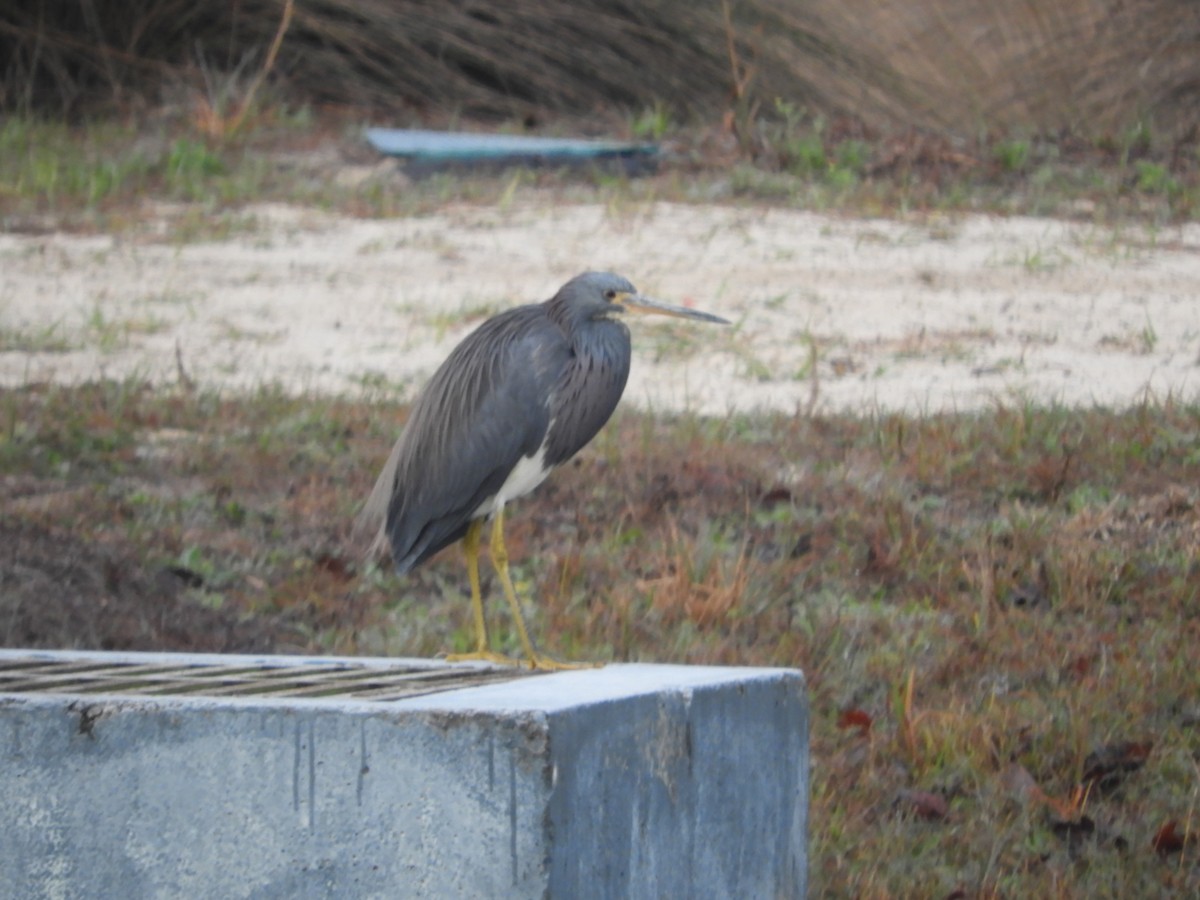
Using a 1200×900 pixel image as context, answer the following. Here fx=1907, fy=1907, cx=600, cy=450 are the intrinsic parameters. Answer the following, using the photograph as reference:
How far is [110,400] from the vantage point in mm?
6816

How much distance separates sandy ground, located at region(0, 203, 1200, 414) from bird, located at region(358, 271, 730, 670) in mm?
2899

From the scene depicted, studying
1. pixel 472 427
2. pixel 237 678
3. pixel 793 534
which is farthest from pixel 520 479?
pixel 793 534

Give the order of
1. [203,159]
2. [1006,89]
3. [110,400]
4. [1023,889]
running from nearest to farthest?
1. [1023,889]
2. [110,400]
3. [203,159]
4. [1006,89]

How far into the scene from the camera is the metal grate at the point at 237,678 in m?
3.08

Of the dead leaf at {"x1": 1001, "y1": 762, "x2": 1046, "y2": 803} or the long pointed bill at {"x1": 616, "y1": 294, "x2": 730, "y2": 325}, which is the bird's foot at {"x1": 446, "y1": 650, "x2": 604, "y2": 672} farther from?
the dead leaf at {"x1": 1001, "y1": 762, "x2": 1046, "y2": 803}

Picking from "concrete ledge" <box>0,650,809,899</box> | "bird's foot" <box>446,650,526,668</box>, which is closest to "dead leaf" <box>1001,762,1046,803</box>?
"bird's foot" <box>446,650,526,668</box>

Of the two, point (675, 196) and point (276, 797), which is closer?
point (276, 797)

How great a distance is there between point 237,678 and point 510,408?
97 centimetres

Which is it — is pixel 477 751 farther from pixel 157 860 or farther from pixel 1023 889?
pixel 1023 889

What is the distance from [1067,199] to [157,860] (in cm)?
805

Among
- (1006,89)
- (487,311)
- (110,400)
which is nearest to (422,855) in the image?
(110,400)

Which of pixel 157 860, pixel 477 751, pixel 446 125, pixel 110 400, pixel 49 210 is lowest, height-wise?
pixel 157 860

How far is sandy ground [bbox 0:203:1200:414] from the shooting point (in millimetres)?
7438

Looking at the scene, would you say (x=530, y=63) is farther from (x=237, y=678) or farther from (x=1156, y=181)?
(x=237, y=678)
